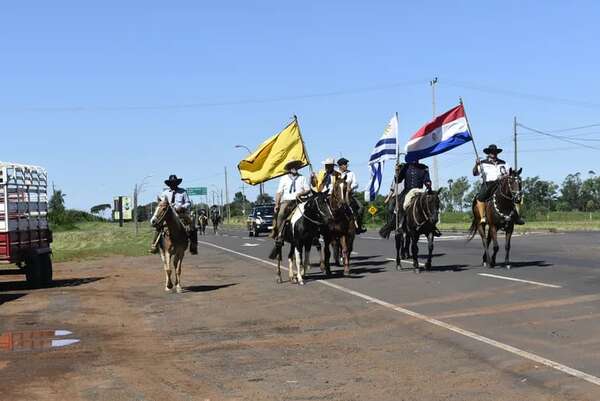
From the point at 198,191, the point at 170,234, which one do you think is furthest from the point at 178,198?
the point at 198,191

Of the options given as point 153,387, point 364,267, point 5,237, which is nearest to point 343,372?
point 153,387

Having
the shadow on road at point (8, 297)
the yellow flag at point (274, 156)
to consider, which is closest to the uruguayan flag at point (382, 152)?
the yellow flag at point (274, 156)

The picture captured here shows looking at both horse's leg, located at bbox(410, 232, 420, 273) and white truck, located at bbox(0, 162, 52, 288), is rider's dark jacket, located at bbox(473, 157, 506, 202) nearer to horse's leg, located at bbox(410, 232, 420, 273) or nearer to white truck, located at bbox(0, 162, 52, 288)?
horse's leg, located at bbox(410, 232, 420, 273)

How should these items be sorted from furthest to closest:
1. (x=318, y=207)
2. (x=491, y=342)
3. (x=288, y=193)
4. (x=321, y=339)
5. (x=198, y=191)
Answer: (x=198, y=191) → (x=288, y=193) → (x=318, y=207) → (x=321, y=339) → (x=491, y=342)

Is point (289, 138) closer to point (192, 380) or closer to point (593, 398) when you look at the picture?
point (192, 380)

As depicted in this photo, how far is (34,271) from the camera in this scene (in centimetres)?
1886

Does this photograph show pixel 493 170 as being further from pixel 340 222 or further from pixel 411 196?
pixel 340 222

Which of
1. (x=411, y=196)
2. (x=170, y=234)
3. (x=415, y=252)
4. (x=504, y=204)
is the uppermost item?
(x=411, y=196)

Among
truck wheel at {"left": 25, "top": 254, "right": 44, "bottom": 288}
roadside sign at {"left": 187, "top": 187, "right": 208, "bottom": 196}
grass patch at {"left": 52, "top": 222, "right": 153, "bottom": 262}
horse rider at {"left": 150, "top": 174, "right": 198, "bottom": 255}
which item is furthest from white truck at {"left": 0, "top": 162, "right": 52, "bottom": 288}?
roadside sign at {"left": 187, "top": 187, "right": 208, "bottom": 196}

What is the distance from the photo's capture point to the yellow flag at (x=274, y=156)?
20922 millimetres

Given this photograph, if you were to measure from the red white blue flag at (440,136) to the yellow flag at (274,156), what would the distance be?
2991 millimetres

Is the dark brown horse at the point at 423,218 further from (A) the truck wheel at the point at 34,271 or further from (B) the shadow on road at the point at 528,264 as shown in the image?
(A) the truck wheel at the point at 34,271

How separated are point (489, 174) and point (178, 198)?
24.6ft

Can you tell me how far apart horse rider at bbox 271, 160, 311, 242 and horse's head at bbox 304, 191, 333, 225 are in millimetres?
199
